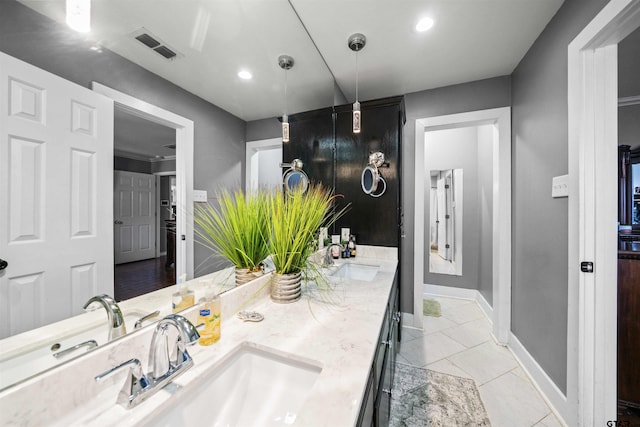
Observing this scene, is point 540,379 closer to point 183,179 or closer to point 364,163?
point 364,163

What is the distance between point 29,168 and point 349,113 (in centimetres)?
203

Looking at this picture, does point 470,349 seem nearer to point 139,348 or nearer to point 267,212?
point 267,212

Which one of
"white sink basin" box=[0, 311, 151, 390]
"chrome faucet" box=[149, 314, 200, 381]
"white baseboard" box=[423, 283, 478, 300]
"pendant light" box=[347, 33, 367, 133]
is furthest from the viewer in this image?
"white baseboard" box=[423, 283, 478, 300]

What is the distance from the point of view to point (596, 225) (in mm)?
1177

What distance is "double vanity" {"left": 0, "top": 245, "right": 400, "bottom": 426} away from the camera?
439 mm

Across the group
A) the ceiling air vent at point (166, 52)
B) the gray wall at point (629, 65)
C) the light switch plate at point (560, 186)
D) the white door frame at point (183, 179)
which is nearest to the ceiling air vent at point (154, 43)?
the ceiling air vent at point (166, 52)

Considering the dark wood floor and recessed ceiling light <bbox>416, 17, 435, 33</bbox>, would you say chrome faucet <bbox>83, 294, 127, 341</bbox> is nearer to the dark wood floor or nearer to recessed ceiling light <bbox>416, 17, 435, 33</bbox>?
the dark wood floor

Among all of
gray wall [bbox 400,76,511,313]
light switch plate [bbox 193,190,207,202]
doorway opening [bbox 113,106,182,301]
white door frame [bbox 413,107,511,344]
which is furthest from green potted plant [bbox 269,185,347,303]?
white door frame [bbox 413,107,511,344]

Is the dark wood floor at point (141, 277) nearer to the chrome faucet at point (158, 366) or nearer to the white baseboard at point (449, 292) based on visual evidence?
the chrome faucet at point (158, 366)

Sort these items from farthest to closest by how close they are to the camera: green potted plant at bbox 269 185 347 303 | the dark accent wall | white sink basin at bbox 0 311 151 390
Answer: the dark accent wall < green potted plant at bbox 269 185 347 303 < white sink basin at bbox 0 311 151 390

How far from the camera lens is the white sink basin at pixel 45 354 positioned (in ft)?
1.36

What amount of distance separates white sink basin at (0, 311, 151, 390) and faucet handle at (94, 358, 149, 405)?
0.09 m

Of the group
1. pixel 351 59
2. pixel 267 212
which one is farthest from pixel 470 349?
pixel 351 59

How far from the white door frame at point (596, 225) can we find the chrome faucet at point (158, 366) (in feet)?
5.93
